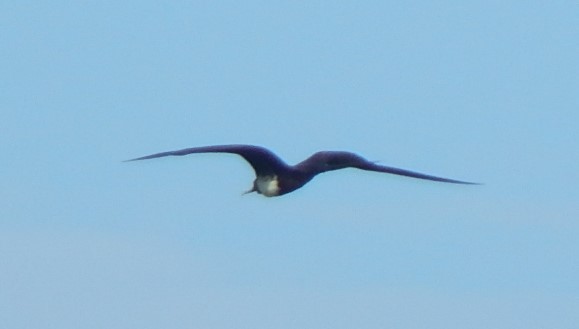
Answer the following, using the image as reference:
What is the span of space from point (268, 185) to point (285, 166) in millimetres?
825

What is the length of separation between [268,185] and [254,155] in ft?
5.17

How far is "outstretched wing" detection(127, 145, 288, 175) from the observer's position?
3425 cm

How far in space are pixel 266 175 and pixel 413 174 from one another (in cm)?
268

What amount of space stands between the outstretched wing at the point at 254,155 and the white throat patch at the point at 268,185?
0.19m

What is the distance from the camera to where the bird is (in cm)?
3494

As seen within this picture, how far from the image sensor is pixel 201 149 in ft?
113

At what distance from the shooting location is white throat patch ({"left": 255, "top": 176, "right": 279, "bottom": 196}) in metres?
36.8

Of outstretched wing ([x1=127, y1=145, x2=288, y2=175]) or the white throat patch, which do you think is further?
the white throat patch

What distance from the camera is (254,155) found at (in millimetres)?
35625

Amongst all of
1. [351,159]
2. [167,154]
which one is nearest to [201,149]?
[167,154]

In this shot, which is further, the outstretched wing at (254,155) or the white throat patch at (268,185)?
the white throat patch at (268,185)

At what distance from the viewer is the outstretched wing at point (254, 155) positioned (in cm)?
3425

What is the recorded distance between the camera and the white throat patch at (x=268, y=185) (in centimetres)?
3681

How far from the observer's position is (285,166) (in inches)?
1433
